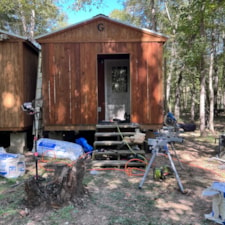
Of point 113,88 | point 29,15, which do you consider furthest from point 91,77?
point 29,15

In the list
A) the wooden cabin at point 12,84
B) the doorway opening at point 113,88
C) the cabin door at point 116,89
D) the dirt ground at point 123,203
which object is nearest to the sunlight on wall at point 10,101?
the wooden cabin at point 12,84

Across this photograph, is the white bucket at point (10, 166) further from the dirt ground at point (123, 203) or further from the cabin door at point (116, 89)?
the cabin door at point (116, 89)

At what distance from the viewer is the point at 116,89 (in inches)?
344

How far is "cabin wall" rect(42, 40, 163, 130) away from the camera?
6785 mm

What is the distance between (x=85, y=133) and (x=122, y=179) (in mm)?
3889

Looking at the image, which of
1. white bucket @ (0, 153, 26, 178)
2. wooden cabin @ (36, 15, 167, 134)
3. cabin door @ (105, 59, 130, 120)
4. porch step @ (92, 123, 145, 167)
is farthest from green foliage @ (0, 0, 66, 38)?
white bucket @ (0, 153, 26, 178)

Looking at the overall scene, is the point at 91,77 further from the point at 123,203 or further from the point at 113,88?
the point at 123,203

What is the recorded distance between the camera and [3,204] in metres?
3.32

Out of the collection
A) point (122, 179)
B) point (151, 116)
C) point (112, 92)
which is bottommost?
point (122, 179)

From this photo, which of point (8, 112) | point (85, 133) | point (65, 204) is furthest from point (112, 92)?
point (65, 204)

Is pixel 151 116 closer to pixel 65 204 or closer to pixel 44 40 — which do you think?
pixel 44 40

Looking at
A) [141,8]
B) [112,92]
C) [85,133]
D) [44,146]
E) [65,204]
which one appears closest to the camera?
[65,204]

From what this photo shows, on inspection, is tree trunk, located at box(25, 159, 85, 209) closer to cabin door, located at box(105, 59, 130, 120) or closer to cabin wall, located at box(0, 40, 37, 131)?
cabin wall, located at box(0, 40, 37, 131)

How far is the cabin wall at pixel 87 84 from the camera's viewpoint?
22.3 feet
